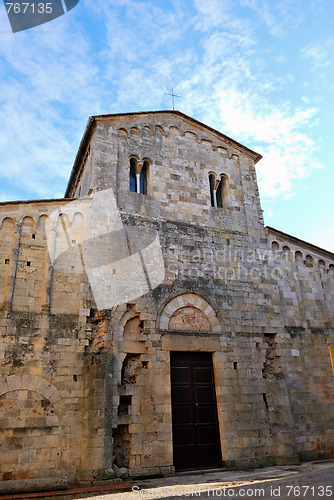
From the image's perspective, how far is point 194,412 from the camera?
1075cm

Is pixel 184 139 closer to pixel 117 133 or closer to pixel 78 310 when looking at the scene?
pixel 117 133

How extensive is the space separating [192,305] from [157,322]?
1.29 meters

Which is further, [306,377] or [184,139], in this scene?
[184,139]

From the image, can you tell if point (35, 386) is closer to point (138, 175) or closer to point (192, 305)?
point (192, 305)

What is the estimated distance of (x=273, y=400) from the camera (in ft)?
37.5

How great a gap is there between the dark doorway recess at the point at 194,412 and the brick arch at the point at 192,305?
3.14 ft

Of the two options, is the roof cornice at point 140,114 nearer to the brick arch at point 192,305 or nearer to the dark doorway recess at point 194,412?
the brick arch at point 192,305

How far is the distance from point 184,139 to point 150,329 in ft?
23.4

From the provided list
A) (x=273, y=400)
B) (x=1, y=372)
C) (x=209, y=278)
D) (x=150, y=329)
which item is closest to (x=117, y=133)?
(x=209, y=278)

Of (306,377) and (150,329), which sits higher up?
(150,329)

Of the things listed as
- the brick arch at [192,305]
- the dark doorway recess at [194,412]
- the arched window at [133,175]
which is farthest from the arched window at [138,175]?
the dark doorway recess at [194,412]

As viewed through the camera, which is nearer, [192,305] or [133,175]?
[192,305]

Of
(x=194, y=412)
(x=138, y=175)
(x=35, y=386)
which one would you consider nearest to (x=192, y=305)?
(x=194, y=412)

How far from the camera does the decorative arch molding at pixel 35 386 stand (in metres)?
9.05
